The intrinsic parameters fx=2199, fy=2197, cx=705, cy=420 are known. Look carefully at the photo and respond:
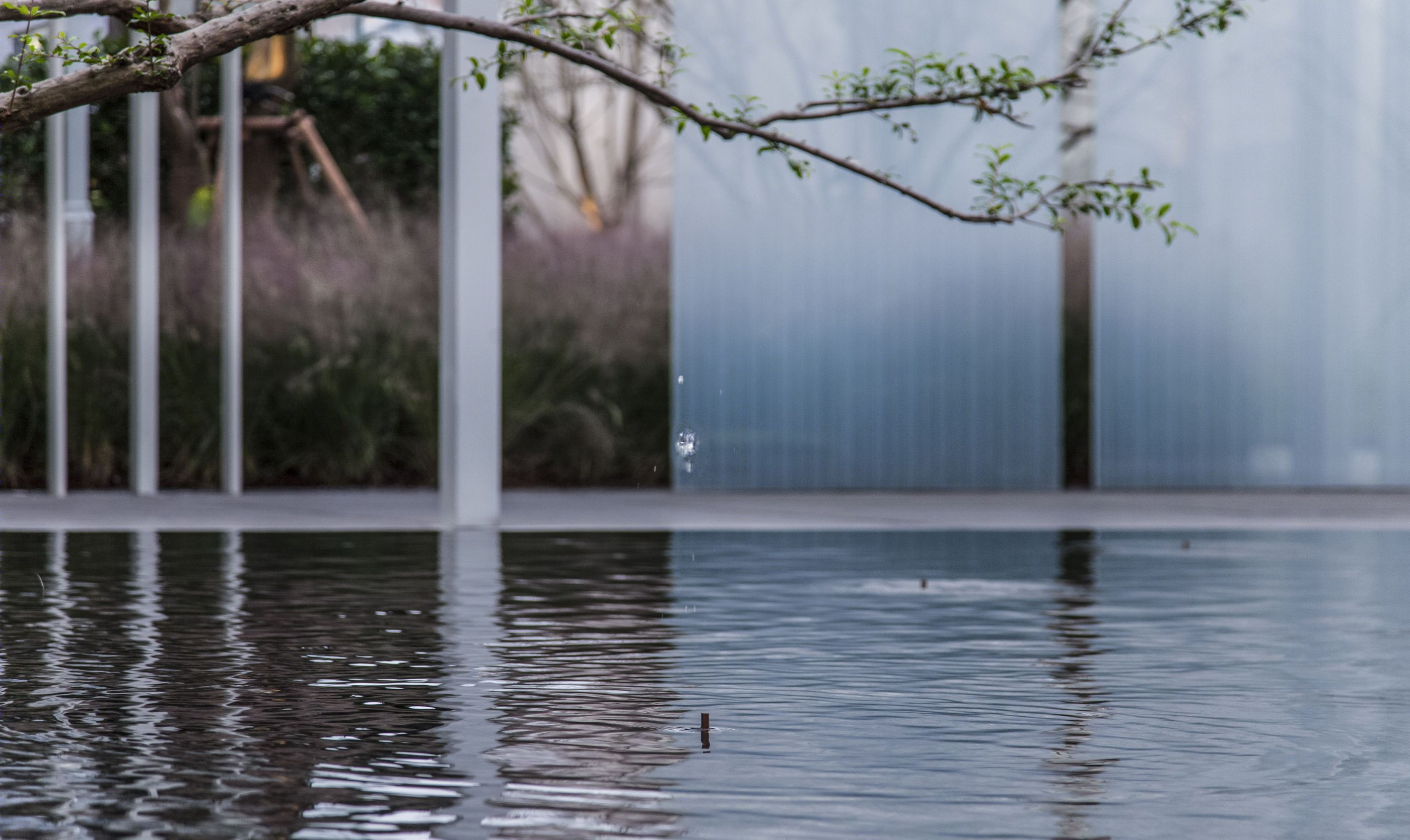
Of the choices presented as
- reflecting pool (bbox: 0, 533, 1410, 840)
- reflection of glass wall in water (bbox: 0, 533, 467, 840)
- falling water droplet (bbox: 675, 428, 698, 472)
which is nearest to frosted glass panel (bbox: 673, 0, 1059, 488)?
falling water droplet (bbox: 675, 428, 698, 472)

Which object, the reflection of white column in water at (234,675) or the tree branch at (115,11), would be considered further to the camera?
the tree branch at (115,11)

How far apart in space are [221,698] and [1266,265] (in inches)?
430

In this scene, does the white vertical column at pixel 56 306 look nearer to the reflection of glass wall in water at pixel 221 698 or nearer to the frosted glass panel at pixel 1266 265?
the reflection of glass wall in water at pixel 221 698

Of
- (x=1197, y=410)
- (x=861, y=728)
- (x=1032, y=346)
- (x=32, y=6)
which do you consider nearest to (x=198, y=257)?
(x=1032, y=346)

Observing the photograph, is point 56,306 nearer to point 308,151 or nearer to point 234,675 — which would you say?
point 308,151

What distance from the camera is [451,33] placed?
11.5m

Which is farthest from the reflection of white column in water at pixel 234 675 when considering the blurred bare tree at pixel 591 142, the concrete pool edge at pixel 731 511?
the blurred bare tree at pixel 591 142

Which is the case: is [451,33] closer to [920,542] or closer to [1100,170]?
[920,542]

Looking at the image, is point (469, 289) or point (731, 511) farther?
point (731, 511)

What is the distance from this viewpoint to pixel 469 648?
6.81m

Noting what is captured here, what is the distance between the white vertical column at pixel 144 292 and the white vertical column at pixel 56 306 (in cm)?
45

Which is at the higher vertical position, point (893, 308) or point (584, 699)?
point (893, 308)

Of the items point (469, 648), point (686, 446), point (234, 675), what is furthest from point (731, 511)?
Result: point (234, 675)

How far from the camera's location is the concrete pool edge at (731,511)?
12148 millimetres
